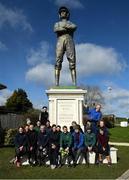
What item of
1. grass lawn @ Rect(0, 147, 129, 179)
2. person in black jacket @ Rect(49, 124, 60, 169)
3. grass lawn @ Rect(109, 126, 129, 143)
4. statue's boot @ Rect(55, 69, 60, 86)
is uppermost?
statue's boot @ Rect(55, 69, 60, 86)

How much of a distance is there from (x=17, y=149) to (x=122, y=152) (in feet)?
18.7

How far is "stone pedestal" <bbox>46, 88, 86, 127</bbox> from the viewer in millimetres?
16125

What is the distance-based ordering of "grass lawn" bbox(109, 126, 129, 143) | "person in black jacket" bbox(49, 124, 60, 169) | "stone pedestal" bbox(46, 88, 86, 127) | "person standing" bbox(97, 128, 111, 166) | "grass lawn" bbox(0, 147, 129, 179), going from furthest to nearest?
1. "grass lawn" bbox(109, 126, 129, 143)
2. "stone pedestal" bbox(46, 88, 86, 127)
3. "person standing" bbox(97, 128, 111, 166)
4. "person in black jacket" bbox(49, 124, 60, 169)
5. "grass lawn" bbox(0, 147, 129, 179)

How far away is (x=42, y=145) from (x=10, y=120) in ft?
60.1

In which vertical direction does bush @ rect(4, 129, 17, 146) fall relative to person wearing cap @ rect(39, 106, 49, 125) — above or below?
below

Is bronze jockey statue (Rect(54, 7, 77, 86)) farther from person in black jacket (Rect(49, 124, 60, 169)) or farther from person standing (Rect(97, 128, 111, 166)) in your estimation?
person in black jacket (Rect(49, 124, 60, 169))

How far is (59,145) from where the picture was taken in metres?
12.9

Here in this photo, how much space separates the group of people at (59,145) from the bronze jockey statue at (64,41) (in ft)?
14.3

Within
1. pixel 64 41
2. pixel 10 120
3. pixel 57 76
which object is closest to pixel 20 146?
pixel 57 76

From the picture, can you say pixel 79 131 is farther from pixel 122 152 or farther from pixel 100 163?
pixel 122 152

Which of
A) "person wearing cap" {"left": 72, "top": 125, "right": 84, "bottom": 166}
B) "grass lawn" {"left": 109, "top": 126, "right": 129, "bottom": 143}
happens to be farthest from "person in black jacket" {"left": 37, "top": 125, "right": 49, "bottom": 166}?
"grass lawn" {"left": 109, "top": 126, "right": 129, "bottom": 143}

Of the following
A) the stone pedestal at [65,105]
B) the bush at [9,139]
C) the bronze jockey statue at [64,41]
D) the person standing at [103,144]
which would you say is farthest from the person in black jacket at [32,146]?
the bush at [9,139]

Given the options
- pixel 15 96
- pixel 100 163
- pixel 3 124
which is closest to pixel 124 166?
pixel 100 163

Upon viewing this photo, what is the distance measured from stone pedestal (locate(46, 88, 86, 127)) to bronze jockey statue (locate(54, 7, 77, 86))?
1084 millimetres
